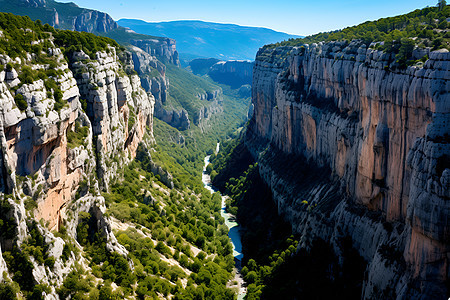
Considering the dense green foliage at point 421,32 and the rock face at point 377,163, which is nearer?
the rock face at point 377,163

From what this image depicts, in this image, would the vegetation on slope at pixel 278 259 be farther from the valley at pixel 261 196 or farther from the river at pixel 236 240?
the river at pixel 236 240

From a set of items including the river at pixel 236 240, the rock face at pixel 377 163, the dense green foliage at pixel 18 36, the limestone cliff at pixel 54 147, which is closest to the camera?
the rock face at pixel 377 163

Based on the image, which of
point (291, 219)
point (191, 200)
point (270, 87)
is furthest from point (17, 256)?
point (270, 87)

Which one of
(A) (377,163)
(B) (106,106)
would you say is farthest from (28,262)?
(A) (377,163)

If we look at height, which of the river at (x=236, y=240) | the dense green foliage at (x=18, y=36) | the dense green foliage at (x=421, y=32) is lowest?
the river at (x=236, y=240)

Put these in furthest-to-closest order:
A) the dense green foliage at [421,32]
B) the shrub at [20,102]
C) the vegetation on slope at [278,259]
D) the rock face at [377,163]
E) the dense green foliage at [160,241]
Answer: the vegetation on slope at [278,259], the dense green foliage at [160,241], the dense green foliage at [421,32], the shrub at [20,102], the rock face at [377,163]

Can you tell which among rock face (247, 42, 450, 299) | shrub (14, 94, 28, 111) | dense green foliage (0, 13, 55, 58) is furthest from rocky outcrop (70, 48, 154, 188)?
rock face (247, 42, 450, 299)

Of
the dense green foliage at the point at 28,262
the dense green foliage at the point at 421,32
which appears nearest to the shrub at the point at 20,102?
the dense green foliage at the point at 28,262

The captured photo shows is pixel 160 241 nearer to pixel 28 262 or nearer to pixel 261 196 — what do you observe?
pixel 28 262

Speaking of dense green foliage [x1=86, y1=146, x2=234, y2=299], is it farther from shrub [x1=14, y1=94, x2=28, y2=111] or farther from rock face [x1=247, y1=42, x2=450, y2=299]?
shrub [x1=14, y1=94, x2=28, y2=111]

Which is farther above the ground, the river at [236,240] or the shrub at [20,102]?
the shrub at [20,102]
